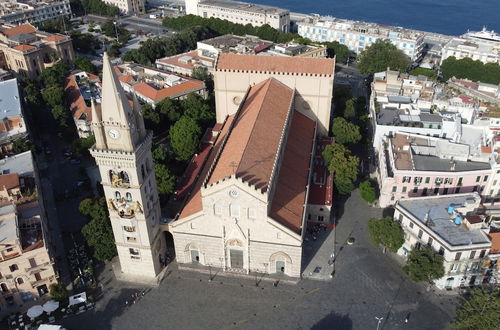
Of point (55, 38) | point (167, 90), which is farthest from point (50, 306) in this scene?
point (55, 38)

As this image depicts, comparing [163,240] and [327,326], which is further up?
[163,240]

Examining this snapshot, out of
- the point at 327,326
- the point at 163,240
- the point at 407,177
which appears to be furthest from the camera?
the point at 407,177

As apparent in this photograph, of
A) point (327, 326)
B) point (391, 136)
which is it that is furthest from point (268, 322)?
point (391, 136)

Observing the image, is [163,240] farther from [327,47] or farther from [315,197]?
[327,47]

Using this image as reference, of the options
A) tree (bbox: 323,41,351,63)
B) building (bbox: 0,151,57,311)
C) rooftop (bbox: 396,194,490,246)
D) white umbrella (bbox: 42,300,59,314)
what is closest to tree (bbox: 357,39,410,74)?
tree (bbox: 323,41,351,63)

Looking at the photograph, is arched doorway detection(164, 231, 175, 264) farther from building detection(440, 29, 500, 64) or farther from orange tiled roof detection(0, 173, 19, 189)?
building detection(440, 29, 500, 64)

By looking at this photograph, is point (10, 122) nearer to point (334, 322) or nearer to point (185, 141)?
point (185, 141)

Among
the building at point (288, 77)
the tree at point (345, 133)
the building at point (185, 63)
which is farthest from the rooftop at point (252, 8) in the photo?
the tree at point (345, 133)
